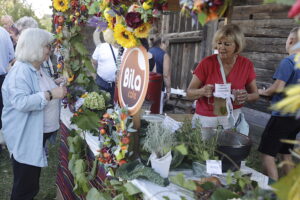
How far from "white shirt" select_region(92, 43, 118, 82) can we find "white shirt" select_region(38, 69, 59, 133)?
61.0 inches

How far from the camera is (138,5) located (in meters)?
1.75

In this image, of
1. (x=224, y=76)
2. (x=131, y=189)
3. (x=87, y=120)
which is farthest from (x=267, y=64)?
(x=131, y=189)

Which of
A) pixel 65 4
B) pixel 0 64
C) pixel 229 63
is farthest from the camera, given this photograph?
pixel 0 64

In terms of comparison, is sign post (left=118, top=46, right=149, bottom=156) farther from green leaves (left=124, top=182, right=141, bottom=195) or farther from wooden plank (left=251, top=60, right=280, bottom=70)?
wooden plank (left=251, top=60, right=280, bottom=70)

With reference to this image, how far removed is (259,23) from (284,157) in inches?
91.1

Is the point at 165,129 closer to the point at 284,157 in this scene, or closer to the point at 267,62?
the point at 284,157

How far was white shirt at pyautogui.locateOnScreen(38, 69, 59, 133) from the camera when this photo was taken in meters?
2.66

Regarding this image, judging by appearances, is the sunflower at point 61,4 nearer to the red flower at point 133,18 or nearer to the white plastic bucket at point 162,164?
the red flower at point 133,18

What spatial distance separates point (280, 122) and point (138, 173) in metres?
1.84

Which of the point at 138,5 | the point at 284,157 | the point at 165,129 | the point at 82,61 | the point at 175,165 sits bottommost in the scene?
the point at 284,157

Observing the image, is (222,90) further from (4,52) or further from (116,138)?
(4,52)

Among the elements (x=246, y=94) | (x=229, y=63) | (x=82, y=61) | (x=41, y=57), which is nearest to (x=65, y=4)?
(x=82, y=61)

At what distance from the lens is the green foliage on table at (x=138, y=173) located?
1594 mm

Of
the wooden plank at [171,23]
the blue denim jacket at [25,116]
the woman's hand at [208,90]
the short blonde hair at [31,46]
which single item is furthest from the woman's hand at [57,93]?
the wooden plank at [171,23]
